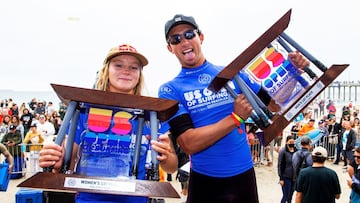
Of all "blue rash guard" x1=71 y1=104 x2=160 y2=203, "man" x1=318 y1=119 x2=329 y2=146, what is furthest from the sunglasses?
"man" x1=318 y1=119 x2=329 y2=146

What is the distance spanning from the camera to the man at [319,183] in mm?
5336

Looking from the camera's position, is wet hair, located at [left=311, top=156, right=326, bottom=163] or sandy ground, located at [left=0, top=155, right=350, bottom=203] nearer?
wet hair, located at [left=311, top=156, right=326, bottom=163]

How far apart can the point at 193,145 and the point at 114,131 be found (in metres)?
0.60

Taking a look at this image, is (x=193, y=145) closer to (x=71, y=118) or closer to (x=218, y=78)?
(x=218, y=78)

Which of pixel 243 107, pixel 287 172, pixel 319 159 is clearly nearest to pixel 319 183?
pixel 319 159

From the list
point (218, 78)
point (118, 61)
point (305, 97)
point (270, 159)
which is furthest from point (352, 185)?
point (270, 159)

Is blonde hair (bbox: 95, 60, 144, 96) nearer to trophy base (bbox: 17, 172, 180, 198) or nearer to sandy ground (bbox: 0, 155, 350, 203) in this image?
trophy base (bbox: 17, 172, 180, 198)

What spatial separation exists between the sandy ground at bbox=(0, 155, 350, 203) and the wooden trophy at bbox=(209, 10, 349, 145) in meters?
5.84

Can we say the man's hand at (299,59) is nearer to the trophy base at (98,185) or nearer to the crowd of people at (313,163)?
the crowd of people at (313,163)

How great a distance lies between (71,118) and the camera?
2.05 meters

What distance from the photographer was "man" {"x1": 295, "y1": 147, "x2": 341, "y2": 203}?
534 cm

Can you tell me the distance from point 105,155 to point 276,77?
1229 millimetres

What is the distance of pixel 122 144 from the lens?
6.94 feet

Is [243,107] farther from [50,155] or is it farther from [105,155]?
[50,155]
